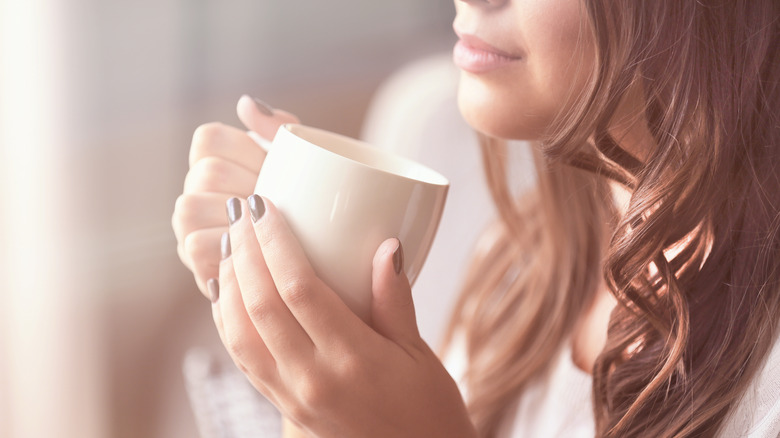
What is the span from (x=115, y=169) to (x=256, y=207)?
0.77 meters

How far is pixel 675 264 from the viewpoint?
24.2 inches

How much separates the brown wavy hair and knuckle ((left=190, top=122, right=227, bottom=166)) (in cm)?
30

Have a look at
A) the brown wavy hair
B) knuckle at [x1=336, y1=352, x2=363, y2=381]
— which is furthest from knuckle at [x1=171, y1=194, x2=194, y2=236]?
the brown wavy hair

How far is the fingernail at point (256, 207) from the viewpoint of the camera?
1.63ft

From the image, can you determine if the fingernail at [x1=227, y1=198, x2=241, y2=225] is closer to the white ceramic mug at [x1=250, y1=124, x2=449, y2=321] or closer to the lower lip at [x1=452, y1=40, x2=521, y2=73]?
the white ceramic mug at [x1=250, y1=124, x2=449, y2=321]

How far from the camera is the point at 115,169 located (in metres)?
1.16

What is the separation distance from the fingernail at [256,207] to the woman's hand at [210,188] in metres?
0.10

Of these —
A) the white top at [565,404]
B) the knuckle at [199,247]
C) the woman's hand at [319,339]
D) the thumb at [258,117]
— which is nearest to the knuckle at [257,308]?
the woman's hand at [319,339]

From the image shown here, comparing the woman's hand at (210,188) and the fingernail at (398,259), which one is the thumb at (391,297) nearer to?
the fingernail at (398,259)

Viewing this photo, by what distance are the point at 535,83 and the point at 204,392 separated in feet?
2.55

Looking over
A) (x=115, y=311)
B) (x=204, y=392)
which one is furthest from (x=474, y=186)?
(x=115, y=311)

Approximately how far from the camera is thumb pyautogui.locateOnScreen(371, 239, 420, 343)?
0.49 m

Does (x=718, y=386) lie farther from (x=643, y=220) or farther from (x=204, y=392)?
(x=204, y=392)

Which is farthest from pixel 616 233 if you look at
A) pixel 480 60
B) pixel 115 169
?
pixel 115 169
